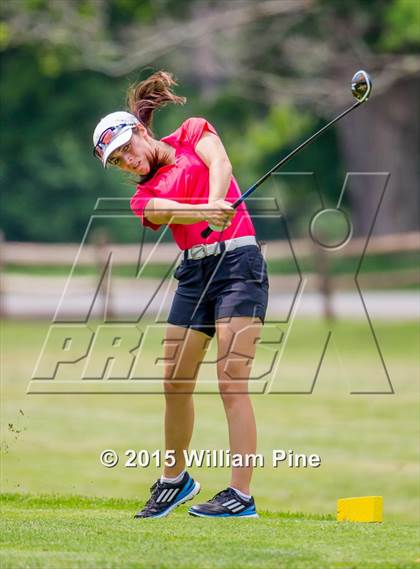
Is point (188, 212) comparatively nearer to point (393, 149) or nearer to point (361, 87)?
point (361, 87)

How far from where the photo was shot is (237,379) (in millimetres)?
5996

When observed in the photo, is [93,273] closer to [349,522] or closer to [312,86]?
[312,86]

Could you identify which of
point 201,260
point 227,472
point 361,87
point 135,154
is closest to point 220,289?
point 201,260

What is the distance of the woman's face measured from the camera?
5.92m

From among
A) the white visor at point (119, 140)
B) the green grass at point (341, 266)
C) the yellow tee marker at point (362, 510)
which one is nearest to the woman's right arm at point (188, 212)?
the white visor at point (119, 140)

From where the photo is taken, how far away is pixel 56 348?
1789cm

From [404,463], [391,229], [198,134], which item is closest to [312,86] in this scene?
[391,229]

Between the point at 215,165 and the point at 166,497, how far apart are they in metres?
1.55

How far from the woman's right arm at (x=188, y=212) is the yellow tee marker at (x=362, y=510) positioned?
1427 mm

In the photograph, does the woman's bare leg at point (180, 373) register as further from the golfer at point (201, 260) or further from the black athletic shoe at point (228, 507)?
the black athletic shoe at point (228, 507)

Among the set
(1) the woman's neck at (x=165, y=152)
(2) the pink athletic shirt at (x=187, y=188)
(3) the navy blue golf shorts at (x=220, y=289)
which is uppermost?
(1) the woman's neck at (x=165, y=152)

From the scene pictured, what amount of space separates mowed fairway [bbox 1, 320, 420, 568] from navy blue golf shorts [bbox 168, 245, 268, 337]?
0.90 meters

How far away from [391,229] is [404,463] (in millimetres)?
17172

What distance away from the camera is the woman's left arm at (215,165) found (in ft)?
19.2
